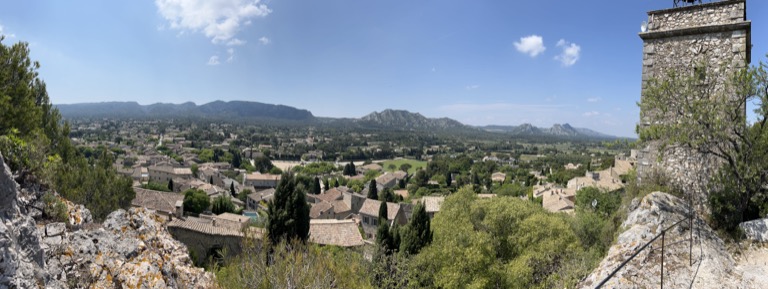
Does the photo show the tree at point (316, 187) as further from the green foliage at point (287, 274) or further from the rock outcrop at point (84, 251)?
the green foliage at point (287, 274)

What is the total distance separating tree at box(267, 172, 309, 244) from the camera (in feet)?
73.0

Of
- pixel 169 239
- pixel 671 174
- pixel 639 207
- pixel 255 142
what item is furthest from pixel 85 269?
pixel 255 142

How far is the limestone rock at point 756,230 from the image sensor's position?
25.2ft

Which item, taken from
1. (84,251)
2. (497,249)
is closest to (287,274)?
(84,251)

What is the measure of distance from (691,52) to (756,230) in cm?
433

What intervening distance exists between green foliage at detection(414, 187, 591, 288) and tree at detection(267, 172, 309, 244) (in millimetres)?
10108

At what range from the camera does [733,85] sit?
807 centimetres

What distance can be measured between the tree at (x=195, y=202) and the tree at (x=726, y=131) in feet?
131

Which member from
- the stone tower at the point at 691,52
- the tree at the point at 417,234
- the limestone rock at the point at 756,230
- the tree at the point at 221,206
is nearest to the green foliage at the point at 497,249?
the tree at the point at 417,234

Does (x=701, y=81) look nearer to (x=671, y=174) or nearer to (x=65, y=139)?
(x=671, y=174)

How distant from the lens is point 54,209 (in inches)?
273

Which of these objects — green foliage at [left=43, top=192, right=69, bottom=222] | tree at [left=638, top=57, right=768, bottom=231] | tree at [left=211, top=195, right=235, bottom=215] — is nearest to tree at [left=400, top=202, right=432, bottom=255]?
tree at [left=638, top=57, right=768, bottom=231]

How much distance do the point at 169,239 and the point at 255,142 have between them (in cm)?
16396

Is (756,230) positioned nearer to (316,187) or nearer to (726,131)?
(726,131)
